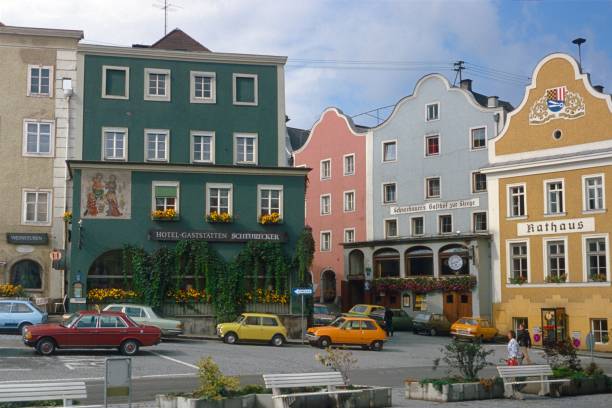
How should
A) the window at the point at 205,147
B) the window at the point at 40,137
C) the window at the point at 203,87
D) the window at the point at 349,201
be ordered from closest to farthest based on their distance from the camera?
the window at the point at 40,137 < the window at the point at 205,147 < the window at the point at 203,87 < the window at the point at 349,201

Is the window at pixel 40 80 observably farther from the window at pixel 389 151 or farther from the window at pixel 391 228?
the window at pixel 391 228

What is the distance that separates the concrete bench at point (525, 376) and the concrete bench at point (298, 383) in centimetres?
414

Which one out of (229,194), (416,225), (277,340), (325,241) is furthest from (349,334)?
(325,241)

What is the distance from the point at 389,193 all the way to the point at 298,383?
144ft

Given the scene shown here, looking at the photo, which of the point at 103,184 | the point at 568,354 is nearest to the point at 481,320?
the point at 103,184

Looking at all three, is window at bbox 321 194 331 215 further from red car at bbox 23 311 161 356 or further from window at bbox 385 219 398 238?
red car at bbox 23 311 161 356

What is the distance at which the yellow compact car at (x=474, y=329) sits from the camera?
151 ft

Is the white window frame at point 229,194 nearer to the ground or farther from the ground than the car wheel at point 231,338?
farther from the ground

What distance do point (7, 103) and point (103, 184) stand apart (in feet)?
28.8

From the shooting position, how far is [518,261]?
48.4m

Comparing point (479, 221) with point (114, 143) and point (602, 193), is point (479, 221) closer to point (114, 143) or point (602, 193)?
point (602, 193)

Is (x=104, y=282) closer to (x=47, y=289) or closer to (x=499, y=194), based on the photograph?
(x=47, y=289)

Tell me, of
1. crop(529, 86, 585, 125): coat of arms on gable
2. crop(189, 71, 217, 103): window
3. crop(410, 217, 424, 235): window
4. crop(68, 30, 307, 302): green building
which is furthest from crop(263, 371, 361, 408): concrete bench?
crop(410, 217, 424, 235): window

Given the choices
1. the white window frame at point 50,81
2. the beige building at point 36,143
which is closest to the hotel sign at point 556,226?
the beige building at point 36,143
